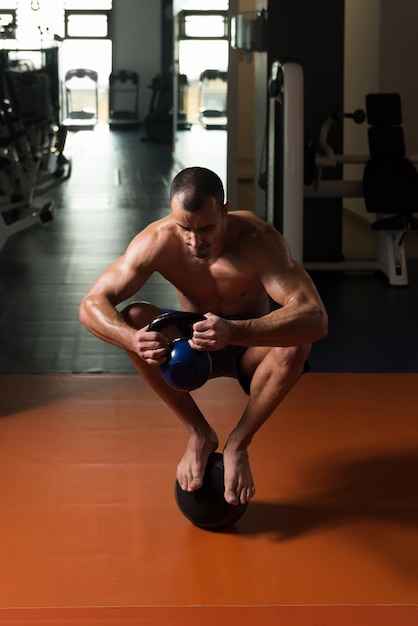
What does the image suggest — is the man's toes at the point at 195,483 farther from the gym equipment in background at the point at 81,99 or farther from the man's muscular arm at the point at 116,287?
the gym equipment in background at the point at 81,99

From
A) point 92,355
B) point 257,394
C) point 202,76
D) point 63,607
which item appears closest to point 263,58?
point 202,76

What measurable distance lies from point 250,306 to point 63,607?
80 cm

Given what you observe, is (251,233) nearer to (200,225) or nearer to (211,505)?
(200,225)

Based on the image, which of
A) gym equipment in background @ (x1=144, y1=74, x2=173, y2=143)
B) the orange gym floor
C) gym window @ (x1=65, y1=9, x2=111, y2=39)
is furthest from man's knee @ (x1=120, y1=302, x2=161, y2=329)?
gym equipment in background @ (x1=144, y1=74, x2=173, y2=143)

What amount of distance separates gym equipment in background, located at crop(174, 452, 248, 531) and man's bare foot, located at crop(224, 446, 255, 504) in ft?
0.08

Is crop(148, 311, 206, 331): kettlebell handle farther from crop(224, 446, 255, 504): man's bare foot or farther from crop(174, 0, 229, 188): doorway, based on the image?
crop(174, 0, 229, 188): doorway

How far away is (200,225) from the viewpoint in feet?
5.90

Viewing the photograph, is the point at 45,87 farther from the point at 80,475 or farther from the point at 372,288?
the point at 80,475

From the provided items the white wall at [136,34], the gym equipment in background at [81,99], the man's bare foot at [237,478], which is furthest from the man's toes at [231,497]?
the white wall at [136,34]

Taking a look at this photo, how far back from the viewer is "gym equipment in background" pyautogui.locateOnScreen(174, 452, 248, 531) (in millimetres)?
1978

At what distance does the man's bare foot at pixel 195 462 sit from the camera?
1993 mm

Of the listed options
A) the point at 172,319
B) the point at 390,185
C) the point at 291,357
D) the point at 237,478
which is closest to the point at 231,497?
the point at 237,478

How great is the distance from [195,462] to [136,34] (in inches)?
370

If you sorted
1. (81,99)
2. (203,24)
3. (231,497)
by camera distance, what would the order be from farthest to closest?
(81,99), (203,24), (231,497)
